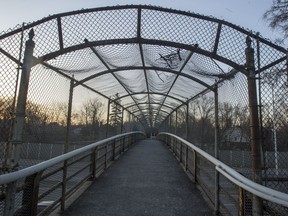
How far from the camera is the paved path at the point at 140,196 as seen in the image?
180 inches

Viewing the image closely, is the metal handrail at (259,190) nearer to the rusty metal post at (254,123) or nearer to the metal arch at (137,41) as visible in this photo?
the rusty metal post at (254,123)

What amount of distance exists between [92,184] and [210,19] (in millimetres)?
3966

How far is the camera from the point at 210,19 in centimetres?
498

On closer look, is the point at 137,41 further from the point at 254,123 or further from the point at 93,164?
the point at 93,164

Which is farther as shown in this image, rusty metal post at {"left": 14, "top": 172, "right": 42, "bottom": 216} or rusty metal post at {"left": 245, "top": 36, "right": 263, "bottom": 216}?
rusty metal post at {"left": 245, "top": 36, "right": 263, "bottom": 216}

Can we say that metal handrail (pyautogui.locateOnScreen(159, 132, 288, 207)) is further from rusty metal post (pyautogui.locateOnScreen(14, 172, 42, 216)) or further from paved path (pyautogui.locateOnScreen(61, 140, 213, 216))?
rusty metal post (pyautogui.locateOnScreen(14, 172, 42, 216))

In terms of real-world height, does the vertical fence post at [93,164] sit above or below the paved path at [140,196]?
above

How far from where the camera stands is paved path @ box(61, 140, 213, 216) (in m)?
4.57

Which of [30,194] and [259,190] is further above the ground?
[259,190]

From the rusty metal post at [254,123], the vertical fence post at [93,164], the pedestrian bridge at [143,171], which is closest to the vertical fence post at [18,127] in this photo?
the pedestrian bridge at [143,171]

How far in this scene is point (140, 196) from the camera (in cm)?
540

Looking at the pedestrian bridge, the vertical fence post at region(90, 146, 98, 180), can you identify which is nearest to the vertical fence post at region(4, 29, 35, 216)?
the pedestrian bridge

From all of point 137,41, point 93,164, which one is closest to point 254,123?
point 137,41

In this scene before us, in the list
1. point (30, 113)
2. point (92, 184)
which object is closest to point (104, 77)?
point (92, 184)
